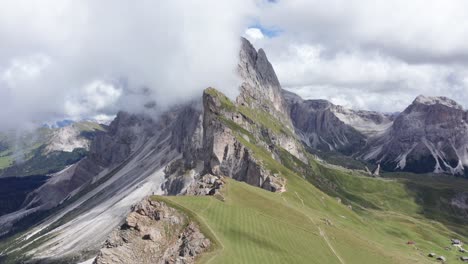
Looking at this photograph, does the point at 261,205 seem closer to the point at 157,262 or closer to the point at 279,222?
the point at 279,222

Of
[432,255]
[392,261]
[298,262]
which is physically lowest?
[432,255]

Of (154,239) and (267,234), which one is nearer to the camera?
(154,239)

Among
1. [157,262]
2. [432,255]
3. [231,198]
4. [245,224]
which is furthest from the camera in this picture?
[432,255]

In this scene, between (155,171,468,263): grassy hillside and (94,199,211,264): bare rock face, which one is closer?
(94,199,211,264): bare rock face

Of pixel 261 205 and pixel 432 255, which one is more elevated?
pixel 261 205

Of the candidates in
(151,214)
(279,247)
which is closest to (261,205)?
(279,247)

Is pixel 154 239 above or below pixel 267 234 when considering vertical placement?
above

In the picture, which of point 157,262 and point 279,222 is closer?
point 157,262

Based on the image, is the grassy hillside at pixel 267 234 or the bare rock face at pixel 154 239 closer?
the bare rock face at pixel 154 239
